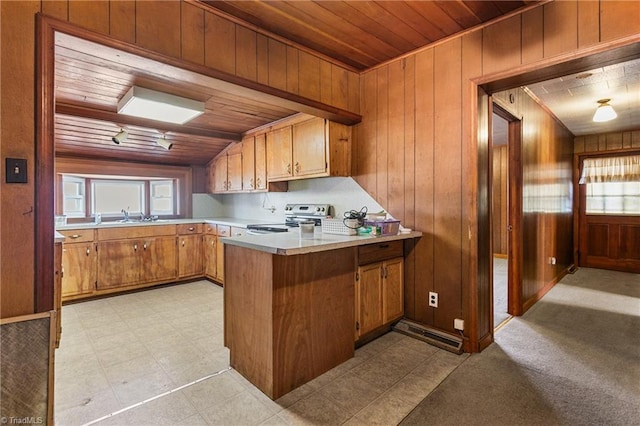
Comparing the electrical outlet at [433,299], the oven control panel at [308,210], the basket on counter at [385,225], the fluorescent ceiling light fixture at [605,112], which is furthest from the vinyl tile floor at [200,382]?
the fluorescent ceiling light fixture at [605,112]

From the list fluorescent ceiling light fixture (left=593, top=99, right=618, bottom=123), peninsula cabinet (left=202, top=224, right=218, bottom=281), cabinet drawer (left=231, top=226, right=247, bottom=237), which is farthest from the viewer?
peninsula cabinet (left=202, top=224, right=218, bottom=281)

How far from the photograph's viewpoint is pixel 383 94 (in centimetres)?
303

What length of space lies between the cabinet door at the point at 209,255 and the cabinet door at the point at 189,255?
0.08 m

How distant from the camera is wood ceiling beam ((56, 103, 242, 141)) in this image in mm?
3143

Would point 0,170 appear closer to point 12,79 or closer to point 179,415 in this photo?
point 12,79

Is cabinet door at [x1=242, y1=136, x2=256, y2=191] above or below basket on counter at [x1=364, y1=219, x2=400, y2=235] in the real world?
above

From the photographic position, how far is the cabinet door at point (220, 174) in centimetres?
500

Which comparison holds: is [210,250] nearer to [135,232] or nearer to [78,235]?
[135,232]

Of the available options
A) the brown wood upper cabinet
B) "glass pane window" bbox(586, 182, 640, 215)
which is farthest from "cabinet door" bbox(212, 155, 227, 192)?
"glass pane window" bbox(586, 182, 640, 215)

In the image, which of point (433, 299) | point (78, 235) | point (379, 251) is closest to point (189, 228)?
point (78, 235)

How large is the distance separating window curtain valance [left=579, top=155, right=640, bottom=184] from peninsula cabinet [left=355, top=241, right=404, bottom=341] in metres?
4.99

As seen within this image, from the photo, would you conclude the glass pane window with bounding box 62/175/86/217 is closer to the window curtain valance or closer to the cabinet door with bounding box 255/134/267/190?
the cabinet door with bounding box 255/134/267/190

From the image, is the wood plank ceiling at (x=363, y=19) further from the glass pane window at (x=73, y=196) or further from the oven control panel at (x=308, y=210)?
the glass pane window at (x=73, y=196)

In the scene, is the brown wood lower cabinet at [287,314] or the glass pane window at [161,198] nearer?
the brown wood lower cabinet at [287,314]
